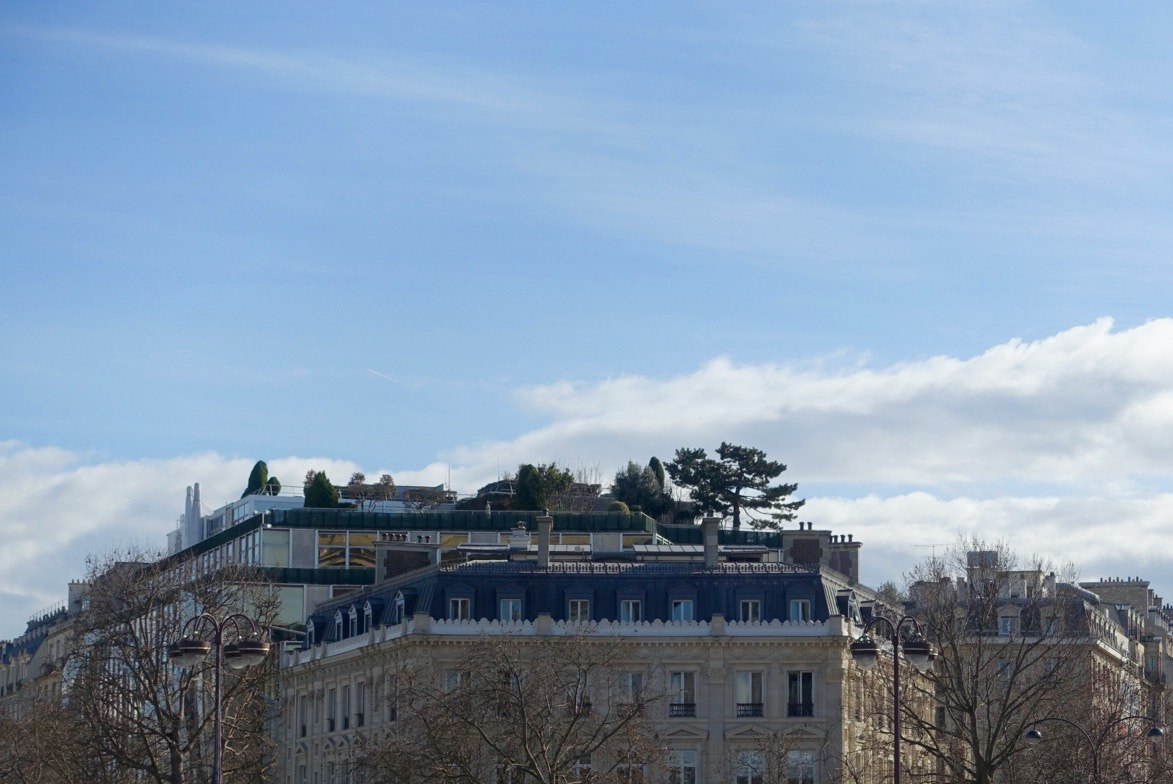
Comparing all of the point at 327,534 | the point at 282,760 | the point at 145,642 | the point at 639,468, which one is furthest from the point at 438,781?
the point at 639,468

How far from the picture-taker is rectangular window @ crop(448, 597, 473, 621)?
8806cm

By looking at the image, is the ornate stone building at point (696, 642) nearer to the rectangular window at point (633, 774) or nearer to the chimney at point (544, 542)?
the chimney at point (544, 542)

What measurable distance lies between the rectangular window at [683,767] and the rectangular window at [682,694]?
1.59 m

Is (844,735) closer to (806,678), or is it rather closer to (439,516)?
(806,678)

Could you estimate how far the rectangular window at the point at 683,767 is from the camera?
86.3 meters

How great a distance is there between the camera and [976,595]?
78.9 m

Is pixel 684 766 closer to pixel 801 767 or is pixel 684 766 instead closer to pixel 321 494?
pixel 801 767

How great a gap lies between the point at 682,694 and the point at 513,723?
18944 millimetres

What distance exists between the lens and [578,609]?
88750 millimetres

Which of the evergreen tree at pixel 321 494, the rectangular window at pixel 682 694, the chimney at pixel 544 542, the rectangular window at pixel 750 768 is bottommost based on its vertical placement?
the rectangular window at pixel 750 768

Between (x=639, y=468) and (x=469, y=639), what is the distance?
57197 mm

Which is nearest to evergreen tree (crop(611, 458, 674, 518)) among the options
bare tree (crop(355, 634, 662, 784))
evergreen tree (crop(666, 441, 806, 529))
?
evergreen tree (crop(666, 441, 806, 529))

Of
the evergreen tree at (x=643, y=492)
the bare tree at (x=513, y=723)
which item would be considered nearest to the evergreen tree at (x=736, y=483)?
the evergreen tree at (x=643, y=492)

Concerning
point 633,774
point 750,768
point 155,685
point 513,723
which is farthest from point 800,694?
point 155,685
